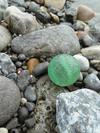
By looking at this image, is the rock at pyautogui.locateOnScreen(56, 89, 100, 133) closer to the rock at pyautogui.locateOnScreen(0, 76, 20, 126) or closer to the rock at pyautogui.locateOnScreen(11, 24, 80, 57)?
the rock at pyautogui.locateOnScreen(0, 76, 20, 126)

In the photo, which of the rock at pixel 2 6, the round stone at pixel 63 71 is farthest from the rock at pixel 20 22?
the round stone at pixel 63 71

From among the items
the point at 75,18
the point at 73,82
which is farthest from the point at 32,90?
the point at 75,18

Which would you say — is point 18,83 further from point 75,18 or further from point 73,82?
point 75,18

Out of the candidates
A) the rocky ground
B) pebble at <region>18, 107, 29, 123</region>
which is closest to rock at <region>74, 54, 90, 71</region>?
the rocky ground

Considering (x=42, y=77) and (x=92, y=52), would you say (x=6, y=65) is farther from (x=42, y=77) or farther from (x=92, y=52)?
(x=92, y=52)

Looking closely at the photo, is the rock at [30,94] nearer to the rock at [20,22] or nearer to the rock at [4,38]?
the rock at [4,38]

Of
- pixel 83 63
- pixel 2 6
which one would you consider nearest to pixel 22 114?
pixel 83 63
